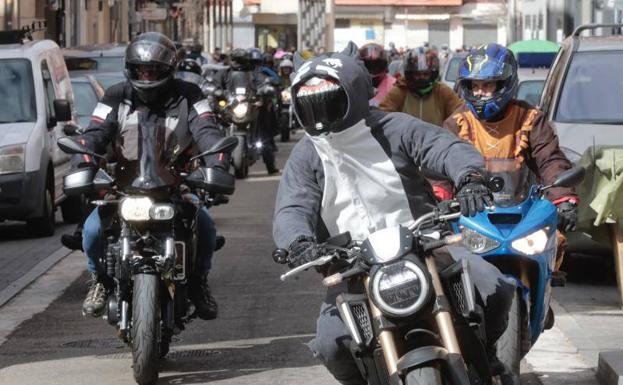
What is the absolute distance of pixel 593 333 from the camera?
32.3 feet

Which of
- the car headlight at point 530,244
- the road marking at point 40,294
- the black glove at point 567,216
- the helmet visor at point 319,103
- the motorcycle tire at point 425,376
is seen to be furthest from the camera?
the road marking at point 40,294

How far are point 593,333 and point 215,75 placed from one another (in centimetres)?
1555

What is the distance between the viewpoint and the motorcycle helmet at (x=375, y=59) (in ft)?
43.8

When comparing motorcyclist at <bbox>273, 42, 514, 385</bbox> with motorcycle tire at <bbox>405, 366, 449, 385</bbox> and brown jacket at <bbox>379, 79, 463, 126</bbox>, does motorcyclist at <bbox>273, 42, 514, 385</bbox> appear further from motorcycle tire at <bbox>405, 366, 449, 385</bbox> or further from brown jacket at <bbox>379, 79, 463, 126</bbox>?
brown jacket at <bbox>379, 79, 463, 126</bbox>

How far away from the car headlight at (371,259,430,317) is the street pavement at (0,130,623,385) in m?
3.08

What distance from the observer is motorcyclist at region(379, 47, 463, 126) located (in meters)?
12.5

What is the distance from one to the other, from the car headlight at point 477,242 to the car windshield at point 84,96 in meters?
13.6

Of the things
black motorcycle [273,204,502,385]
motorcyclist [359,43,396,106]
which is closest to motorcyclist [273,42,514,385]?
black motorcycle [273,204,502,385]

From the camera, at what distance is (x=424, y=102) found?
12484mm

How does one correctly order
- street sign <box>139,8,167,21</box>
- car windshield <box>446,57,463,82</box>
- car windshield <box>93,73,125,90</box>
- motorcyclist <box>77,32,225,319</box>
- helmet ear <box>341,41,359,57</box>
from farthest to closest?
street sign <box>139,8,167,21</box>, car windshield <box>446,57,463,82</box>, car windshield <box>93,73,125,90</box>, motorcyclist <box>77,32,225,319</box>, helmet ear <box>341,41,359,57</box>

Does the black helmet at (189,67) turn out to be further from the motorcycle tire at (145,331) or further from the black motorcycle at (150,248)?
the motorcycle tire at (145,331)

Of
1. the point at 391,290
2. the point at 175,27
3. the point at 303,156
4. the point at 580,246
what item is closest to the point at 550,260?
the point at 303,156

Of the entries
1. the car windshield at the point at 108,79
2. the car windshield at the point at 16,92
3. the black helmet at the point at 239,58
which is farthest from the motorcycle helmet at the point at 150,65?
the black helmet at the point at 239,58

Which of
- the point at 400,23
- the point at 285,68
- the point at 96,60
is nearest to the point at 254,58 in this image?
the point at 96,60
